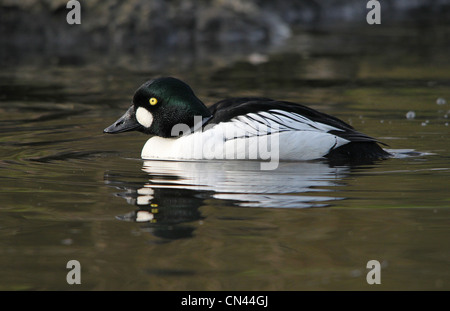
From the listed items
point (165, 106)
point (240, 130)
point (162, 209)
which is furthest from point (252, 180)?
point (165, 106)

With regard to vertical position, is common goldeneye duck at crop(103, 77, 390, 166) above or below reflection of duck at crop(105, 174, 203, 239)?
above

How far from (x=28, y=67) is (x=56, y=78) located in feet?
6.12

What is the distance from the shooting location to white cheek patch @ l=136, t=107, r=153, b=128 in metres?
8.09

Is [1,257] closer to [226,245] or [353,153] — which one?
[226,245]

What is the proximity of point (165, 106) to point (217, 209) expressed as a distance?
2367mm

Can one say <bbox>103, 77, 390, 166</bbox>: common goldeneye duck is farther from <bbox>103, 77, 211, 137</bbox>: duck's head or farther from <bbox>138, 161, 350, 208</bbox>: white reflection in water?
<bbox>138, 161, 350, 208</bbox>: white reflection in water

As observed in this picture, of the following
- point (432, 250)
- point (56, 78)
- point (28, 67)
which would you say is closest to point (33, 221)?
point (432, 250)

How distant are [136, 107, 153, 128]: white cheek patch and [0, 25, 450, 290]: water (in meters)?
0.36

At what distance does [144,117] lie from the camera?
812cm

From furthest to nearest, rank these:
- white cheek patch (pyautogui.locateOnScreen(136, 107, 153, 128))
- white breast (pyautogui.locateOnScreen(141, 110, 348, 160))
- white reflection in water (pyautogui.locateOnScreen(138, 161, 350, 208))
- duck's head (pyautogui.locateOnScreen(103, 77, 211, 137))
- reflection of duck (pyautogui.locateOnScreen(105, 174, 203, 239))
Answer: white cheek patch (pyautogui.locateOnScreen(136, 107, 153, 128)) < duck's head (pyautogui.locateOnScreen(103, 77, 211, 137)) < white breast (pyautogui.locateOnScreen(141, 110, 348, 160)) < white reflection in water (pyautogui.locateOnScreen(138, 161, 350, 208)) < reflection of duck (pyautogui.locateOnScreen(105, 174, 203, 239))

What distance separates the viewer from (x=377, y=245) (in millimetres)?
4934

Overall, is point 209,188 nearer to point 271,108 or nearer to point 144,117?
point 271,108

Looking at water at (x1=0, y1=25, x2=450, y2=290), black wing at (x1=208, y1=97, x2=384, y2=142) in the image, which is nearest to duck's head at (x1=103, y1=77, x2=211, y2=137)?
black wing at (x1=208, y1=97, x2=384, y2=142)

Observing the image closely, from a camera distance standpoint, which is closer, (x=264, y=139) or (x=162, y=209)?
(x=162, y=209)
